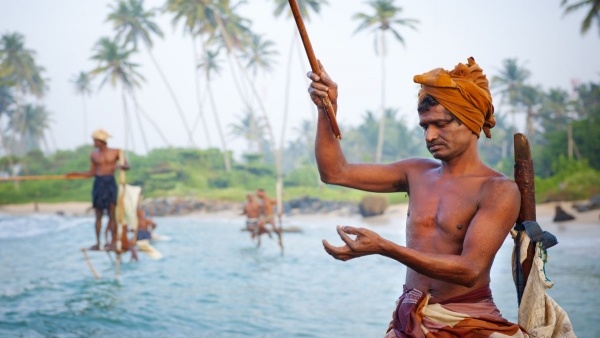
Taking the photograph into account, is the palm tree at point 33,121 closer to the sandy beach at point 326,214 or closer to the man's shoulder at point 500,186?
the sandy beach at point 326,214

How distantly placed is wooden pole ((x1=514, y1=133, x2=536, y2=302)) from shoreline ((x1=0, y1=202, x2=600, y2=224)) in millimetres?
21708

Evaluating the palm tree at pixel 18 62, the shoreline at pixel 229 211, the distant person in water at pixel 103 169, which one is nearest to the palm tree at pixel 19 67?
the palm tree at pixel 18 62

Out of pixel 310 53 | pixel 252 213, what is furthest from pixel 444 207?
pixel 252 213

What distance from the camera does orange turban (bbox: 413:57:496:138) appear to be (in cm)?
244

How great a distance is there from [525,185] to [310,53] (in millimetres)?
1112

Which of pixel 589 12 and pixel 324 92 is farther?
pixel 589 12

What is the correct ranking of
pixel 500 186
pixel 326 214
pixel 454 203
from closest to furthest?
pixel 500 186 < pixel 454 203 < pixel 326 214

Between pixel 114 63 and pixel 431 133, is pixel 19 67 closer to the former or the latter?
pixel 114 63

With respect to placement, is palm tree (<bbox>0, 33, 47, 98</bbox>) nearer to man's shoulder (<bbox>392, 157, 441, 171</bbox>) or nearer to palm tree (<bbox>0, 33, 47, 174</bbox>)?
palm tree (<bbox>0, 33, 47, 174</bbox>)

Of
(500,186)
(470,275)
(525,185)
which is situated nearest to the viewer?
(470,275)

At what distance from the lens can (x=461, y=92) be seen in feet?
8.00

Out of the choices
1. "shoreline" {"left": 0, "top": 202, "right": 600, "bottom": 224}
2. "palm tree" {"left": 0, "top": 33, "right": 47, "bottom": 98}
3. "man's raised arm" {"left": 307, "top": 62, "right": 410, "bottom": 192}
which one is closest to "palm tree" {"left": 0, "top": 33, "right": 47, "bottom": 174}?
"palm tree" {"left": 0, "top": 33, "right": 47, "bottom": 98}

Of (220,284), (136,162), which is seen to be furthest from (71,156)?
(220,284)

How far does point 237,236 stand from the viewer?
94.7 ft
